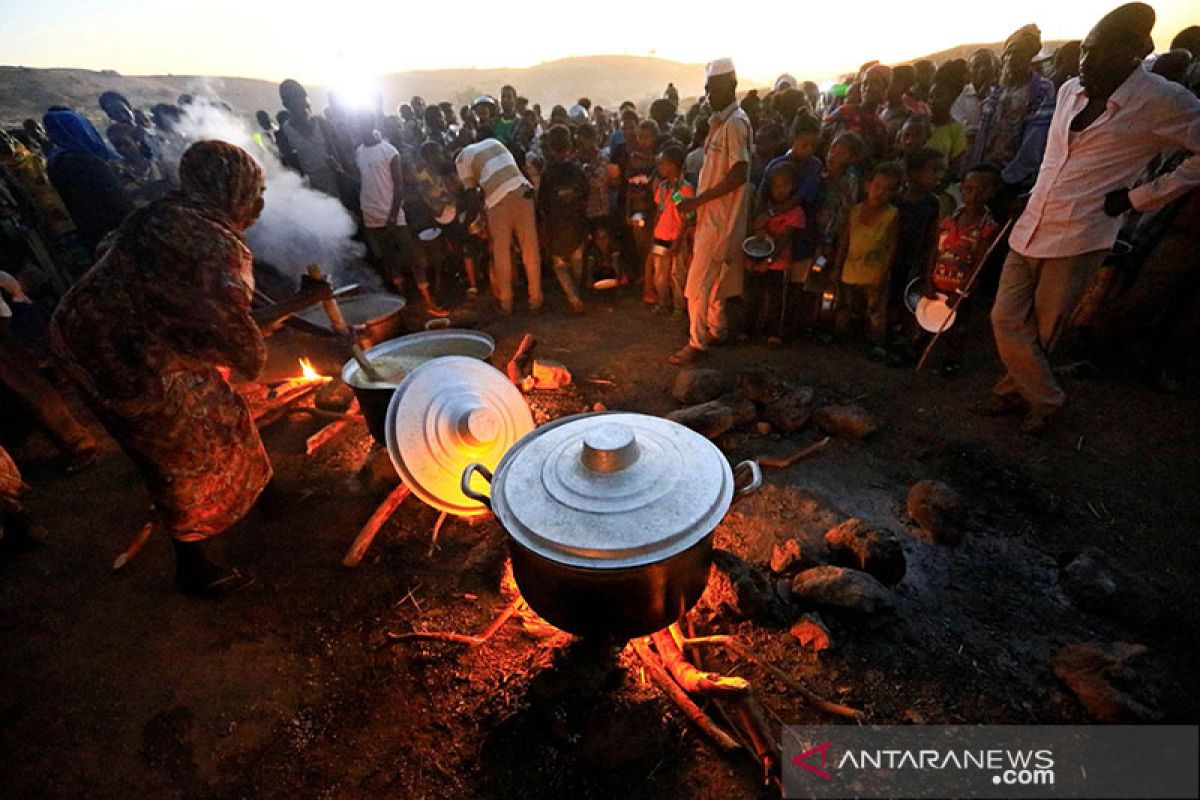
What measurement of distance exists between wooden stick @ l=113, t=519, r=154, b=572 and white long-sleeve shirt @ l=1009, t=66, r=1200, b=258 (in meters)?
6.81

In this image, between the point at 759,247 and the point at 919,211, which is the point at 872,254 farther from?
the point at 759,247

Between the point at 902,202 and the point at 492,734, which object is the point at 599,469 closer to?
the point at 492,734

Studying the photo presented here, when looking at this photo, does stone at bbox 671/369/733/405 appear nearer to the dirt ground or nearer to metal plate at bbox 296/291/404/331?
the dirt ground

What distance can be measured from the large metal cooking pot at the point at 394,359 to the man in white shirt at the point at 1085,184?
4.08 metres

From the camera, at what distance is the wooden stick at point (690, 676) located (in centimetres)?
227

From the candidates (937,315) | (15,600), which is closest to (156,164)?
(15,600)

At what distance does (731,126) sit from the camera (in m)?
4.54

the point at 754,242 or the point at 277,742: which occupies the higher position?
the point at 754,242

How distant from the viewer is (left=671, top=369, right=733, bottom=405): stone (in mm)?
4570

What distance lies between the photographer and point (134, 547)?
3.65 meters

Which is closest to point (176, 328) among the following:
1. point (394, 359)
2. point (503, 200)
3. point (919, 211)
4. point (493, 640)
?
point (394, 359)

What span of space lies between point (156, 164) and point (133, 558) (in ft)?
36.0

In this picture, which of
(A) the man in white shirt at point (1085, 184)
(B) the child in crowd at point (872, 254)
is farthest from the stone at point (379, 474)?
(A) the man in white shirt at point (1085, 184)

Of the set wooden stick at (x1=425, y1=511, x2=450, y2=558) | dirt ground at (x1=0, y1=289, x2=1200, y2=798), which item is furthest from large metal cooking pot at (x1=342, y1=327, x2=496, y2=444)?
dirt ground at (x1=0, y1=289, x2=1200, y2=798)
